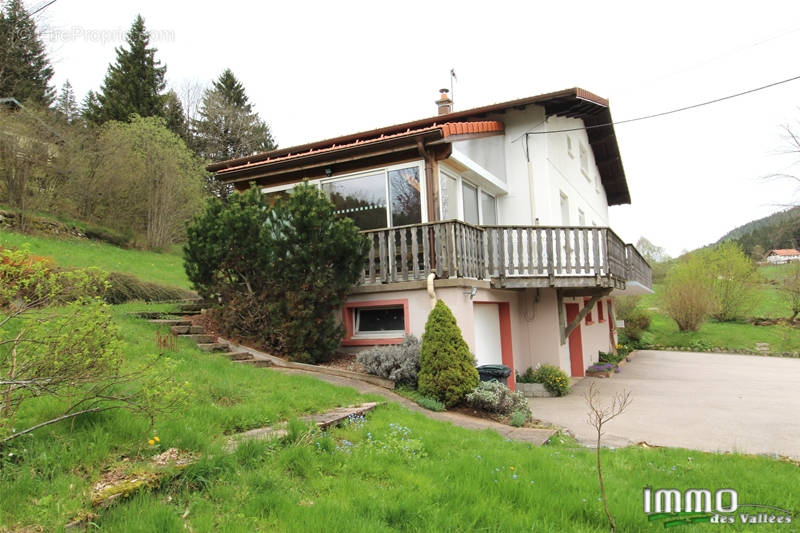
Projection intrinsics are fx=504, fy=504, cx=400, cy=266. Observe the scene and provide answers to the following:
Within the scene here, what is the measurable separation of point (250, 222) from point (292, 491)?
6.25m

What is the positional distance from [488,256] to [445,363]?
3.38 metres

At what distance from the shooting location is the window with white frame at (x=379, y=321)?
10.1 m

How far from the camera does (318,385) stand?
23.3ft

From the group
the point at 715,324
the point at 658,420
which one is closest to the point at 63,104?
the point at 658,420

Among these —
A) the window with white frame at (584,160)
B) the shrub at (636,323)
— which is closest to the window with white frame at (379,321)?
the window with white frame at (584,160)

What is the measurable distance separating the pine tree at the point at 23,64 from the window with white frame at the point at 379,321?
68.9 ft

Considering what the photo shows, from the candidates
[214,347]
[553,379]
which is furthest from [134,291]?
[553,379]

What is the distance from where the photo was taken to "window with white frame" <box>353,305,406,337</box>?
10141 millimetres

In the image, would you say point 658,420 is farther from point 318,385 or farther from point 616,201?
point 616,201

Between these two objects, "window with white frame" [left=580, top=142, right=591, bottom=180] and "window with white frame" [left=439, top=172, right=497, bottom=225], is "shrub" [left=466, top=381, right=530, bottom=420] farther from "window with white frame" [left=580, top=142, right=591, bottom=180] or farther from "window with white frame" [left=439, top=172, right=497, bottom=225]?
"window with white frame" [left=580, top=142, right=591, bottom=180]

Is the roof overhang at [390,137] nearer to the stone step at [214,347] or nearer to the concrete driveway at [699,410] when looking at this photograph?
the stone step at [214,347]

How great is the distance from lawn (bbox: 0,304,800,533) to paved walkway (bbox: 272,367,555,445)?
2.39ft

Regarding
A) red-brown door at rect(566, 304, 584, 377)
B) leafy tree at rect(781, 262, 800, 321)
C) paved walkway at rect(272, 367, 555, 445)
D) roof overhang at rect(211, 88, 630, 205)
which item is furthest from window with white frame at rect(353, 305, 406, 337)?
leafy tree at rect(781, 262, 800, 321)

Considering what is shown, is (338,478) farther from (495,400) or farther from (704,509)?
(495,400)
